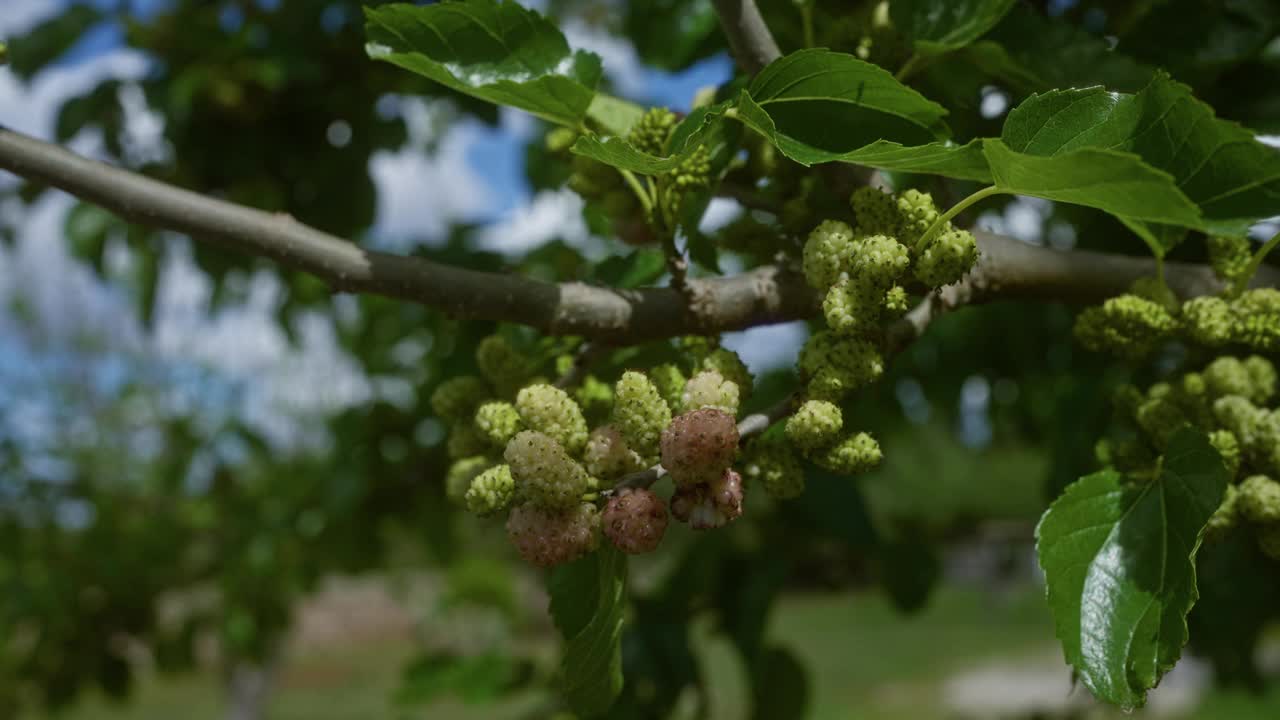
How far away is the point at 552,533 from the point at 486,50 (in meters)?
0.38

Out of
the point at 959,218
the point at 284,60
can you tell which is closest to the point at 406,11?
the point at 959,218

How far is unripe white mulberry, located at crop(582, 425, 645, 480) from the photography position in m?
0.65

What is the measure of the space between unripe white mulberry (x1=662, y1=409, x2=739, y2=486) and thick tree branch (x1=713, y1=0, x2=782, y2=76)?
0.33 m

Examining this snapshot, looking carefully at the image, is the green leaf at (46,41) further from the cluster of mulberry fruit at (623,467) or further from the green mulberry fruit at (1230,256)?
the green mulberry fruit at (1230,256)

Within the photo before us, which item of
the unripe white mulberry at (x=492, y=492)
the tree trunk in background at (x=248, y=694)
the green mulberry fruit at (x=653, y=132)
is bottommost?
the tree trunk in background at (x=248, y=694)

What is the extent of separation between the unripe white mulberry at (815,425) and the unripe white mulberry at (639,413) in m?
0.09

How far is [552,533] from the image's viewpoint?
0.61 metres

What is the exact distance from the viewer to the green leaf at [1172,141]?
1.88 feet

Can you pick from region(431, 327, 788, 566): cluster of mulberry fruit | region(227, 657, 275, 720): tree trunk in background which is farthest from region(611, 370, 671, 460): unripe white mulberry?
region(227, 657, 275, 720): tree trunk in background

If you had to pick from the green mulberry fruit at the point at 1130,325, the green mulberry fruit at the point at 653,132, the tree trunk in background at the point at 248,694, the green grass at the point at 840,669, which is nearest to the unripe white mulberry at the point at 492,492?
the green mulberry fruit at the point at 653,132

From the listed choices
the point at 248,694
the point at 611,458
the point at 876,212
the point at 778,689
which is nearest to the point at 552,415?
the point at 611,458

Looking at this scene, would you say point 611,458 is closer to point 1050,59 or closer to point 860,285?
point 860,285

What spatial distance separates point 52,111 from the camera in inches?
76.0

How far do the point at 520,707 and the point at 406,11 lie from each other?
9.86m
